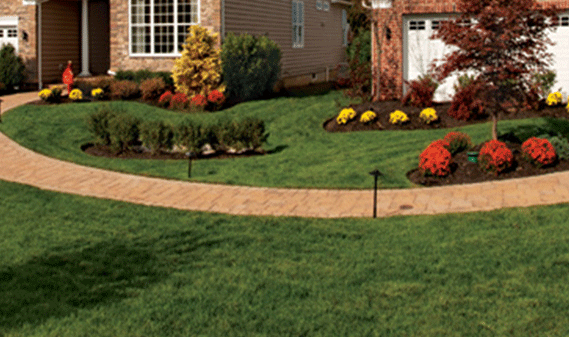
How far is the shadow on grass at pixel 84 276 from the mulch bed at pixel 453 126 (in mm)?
5730

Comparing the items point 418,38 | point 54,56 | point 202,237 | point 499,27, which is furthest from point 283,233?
point 54,56

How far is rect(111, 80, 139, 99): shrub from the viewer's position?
941 inches

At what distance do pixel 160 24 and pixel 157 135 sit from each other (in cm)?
1064

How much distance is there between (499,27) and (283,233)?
698cm

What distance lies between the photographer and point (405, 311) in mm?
6938

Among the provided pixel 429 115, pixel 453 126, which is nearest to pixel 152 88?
pixel 429 115

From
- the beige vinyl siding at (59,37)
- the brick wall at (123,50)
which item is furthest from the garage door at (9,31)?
the brick wall at (123,50)

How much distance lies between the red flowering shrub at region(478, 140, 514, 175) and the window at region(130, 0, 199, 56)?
47.6ft

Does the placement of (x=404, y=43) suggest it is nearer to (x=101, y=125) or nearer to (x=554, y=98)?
(x=554, y=98)

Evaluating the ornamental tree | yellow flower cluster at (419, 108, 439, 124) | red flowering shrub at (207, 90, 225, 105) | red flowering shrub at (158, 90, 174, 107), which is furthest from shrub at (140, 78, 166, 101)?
the ornamental tree

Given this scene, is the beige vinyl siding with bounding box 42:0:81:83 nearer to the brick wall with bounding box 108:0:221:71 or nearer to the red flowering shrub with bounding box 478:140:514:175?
the brick wall with bounding box 108:0:221:71

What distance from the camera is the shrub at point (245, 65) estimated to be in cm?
2405

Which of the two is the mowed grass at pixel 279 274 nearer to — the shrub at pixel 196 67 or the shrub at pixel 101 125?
the shrub at pixel 101 125

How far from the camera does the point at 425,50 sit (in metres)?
21.6
